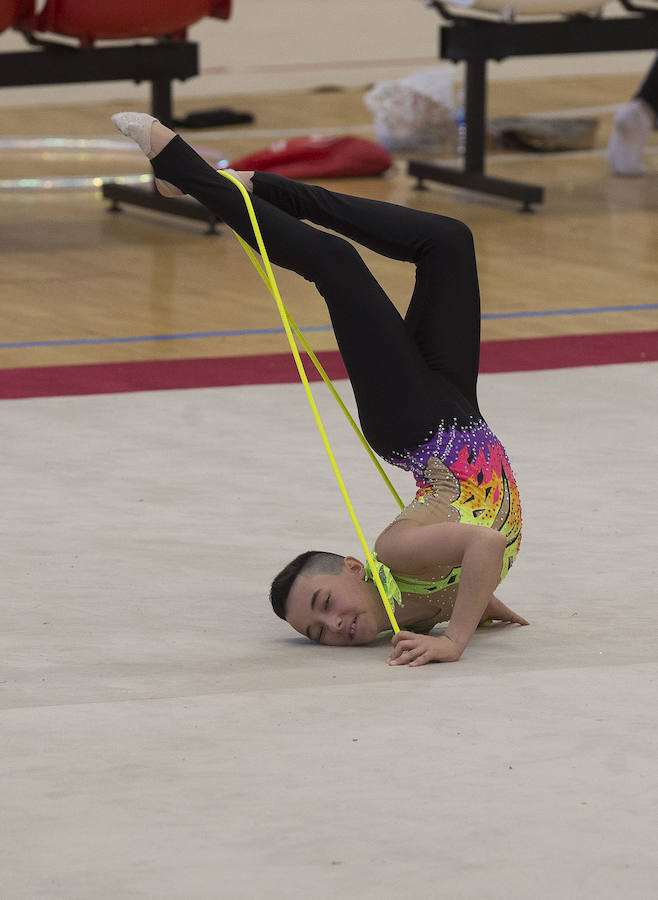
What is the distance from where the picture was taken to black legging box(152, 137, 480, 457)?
2.25 meters

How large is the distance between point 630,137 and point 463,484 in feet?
12.7

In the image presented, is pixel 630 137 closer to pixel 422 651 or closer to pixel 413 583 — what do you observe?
pixel 413 583

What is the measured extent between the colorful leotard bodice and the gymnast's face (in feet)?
0.31

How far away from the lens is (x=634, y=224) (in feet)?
16.8

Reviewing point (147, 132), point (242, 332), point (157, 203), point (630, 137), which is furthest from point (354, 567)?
point (630, 137)

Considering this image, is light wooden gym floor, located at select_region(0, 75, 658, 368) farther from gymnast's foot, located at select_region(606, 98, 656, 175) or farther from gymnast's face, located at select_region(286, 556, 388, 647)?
gymnast's face, located at select_region(286, 556, 388, 647)

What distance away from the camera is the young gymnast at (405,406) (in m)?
2.12

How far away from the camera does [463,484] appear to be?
Answer: 2221mm

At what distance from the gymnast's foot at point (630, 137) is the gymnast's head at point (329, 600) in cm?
383

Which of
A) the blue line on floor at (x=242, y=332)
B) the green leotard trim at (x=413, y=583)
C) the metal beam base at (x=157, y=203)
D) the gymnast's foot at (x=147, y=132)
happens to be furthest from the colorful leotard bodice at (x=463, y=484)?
the metal beam base at (x=157, y=203)

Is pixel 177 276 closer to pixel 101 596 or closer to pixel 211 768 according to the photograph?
pixel 101 596

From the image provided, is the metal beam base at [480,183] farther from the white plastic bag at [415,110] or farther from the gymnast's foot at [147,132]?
the gymnast's foot at [147,132]

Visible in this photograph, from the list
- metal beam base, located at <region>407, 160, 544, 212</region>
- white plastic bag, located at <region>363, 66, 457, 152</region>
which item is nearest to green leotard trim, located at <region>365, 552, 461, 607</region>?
metal beam base, located at <region>407, 160, 544, 212</region>

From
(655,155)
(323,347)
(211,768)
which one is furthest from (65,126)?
(211,768)
